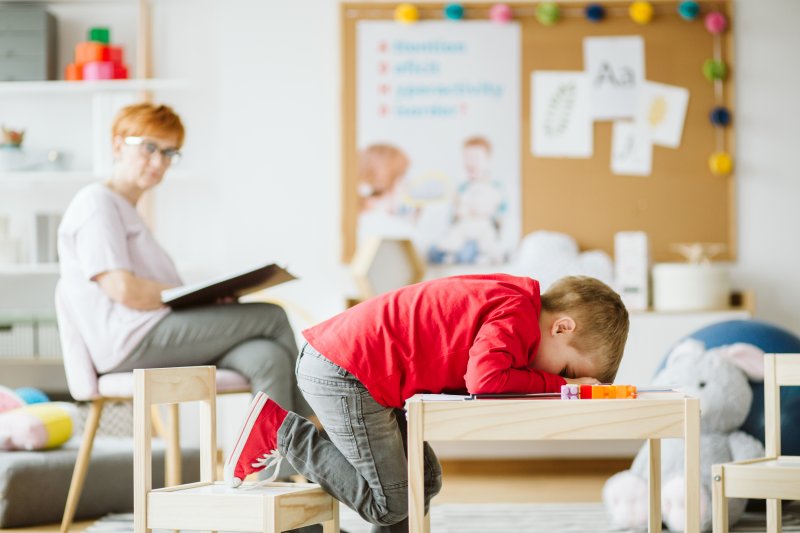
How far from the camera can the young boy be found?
1552 millimetres

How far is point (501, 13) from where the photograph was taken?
143 inches

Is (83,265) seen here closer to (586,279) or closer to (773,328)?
(586,279)

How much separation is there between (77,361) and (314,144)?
1599 millimetres

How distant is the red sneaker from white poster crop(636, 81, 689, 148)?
2.35 meters

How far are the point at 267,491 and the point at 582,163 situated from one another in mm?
2354

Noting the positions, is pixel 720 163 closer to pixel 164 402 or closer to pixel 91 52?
pixel 91 52

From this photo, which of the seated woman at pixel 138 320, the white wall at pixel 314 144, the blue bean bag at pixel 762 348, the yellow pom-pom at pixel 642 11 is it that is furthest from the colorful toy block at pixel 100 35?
the blue bean bag at pixel 762 348

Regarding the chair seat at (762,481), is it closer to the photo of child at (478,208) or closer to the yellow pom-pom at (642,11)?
the photo of child at (478,208)

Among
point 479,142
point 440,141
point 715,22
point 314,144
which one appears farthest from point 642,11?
point 314,144

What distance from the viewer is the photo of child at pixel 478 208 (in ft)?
12.1

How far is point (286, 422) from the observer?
5.71 feet

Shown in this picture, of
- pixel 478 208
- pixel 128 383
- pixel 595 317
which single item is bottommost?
pixel 128 383

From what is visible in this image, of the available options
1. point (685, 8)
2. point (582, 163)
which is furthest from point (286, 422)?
point (685, 8)

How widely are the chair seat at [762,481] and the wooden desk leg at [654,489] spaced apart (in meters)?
0.17
